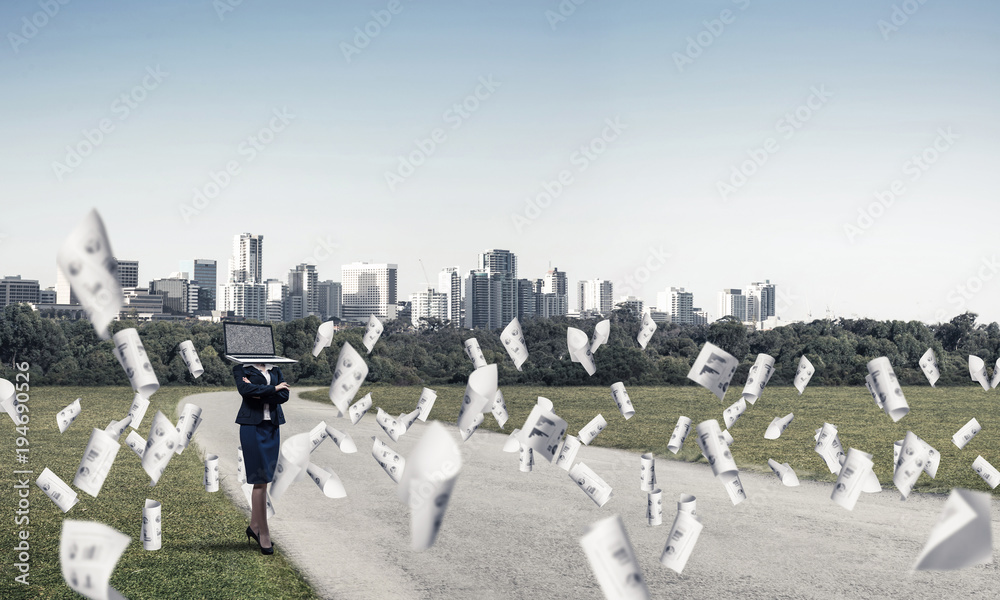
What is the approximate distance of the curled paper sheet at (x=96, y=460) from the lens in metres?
6.07

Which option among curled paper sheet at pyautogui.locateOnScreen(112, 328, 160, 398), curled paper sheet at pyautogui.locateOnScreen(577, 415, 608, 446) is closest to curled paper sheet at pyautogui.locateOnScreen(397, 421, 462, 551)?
curled paper sheet at pyautogui.locateOnScreen(112, 328, 160, 398)

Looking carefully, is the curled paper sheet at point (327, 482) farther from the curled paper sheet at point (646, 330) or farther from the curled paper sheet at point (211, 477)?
the curled paper sheet at point (646, 330)

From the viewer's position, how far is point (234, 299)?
85.6 m

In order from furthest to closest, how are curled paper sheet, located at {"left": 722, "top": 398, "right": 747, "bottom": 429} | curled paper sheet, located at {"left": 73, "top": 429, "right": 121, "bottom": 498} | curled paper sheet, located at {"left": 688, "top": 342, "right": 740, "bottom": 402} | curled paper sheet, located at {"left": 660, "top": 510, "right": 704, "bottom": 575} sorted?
curled paper sheet, located at {"left": 722, "top": 398, "right": 747, "bottom": 429}
curled paper sheet, located at {"left": 688, "top": 342, "right": 740, "bottom": 402}
curled paper sheet, located at {"left": 73, "top": 429, "right": 121, "bottom": 498}
curled paper sheet, located at {"left": 660, "top": 510, "right": 704, "bottom": 575}

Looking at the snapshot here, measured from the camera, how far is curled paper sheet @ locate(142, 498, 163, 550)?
20.6 feet

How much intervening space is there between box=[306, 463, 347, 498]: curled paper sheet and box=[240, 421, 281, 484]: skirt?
140 centimetres

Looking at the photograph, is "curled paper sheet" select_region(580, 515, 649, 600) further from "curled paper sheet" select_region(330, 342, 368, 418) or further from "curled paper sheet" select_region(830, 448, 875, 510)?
"curled paper sheet" select_region(830, 448, 875, 510)

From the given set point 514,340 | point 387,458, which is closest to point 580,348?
point 514,340

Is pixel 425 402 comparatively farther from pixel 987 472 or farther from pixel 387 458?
pixel 987 472

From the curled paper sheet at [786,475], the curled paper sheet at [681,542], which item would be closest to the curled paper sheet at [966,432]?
the curled paper sheet at [786,475]

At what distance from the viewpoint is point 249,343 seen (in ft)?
21.2

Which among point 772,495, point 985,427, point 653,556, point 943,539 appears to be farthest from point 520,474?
point 985,427

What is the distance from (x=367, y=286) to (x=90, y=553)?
7944 centimetres

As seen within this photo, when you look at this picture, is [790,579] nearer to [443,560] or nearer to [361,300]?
[443,560]
